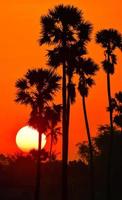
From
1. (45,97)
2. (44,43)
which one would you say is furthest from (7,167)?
(44,43)

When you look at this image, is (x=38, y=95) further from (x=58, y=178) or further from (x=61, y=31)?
(x=58, y=178)

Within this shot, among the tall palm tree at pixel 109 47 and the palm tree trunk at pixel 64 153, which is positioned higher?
the tall palm tree at pixel 109 47

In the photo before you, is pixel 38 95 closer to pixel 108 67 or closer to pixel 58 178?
pixel 108 67

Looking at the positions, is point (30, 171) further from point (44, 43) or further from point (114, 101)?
point (44, 43)

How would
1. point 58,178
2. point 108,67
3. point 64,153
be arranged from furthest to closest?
1. point 58,178
2. point 108,67
3. point 64,153

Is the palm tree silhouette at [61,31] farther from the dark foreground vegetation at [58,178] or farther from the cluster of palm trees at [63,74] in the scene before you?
the dark foreground vegetation at [58,178]

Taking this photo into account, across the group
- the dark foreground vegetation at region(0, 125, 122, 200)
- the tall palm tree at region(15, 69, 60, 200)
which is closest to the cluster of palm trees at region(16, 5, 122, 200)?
the tall palm tree at region(15, 69, 60, 200)

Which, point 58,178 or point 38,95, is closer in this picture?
point 38,95

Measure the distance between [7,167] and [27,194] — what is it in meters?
14.1

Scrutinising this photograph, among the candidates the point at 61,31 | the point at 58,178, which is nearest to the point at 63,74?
the point at 61,31

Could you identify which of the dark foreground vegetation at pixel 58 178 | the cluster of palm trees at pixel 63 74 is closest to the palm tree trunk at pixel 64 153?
the cluster of palm trees at pixel 63 74

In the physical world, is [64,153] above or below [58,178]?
below

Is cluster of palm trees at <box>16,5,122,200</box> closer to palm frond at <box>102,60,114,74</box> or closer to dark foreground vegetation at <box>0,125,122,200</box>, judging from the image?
palm frond at <box>102,60,114,74</box>

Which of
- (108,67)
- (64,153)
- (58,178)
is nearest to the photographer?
(64,153)
